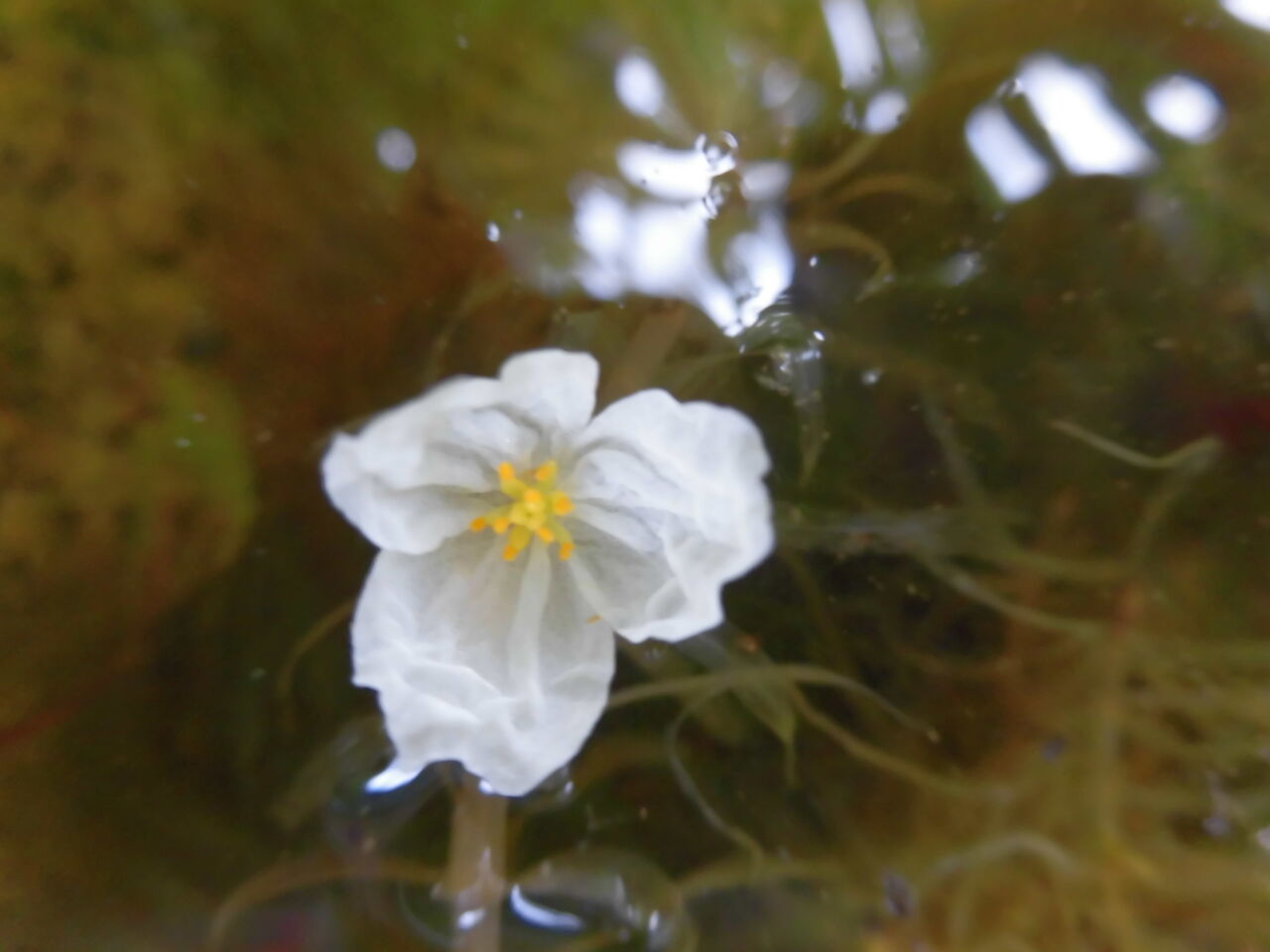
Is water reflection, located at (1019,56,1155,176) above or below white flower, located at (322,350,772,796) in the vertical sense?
above

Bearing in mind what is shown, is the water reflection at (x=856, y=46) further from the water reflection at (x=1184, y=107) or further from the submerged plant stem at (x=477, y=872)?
the submerged plant stem at (x=477, y=872)

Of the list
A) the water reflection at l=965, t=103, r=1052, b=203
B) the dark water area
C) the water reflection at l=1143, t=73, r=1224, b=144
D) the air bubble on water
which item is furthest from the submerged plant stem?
the water reflection at l=1143, t=73, r=1224, b=144

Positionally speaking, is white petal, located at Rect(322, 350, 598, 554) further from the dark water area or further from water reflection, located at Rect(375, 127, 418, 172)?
water reflection, located at Rect(375, 127, 418, 172)

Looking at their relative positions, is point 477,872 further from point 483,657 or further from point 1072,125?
point 1072,125

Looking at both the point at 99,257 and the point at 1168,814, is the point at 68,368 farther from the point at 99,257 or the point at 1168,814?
the point at 1168,814

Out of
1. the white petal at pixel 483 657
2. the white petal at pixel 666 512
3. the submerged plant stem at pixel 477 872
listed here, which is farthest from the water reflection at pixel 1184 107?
the submerged plant stem at pixel 477 872

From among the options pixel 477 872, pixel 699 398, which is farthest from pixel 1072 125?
pixel 477 872

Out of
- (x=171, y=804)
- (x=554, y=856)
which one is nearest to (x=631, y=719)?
(x=554, y=856)
